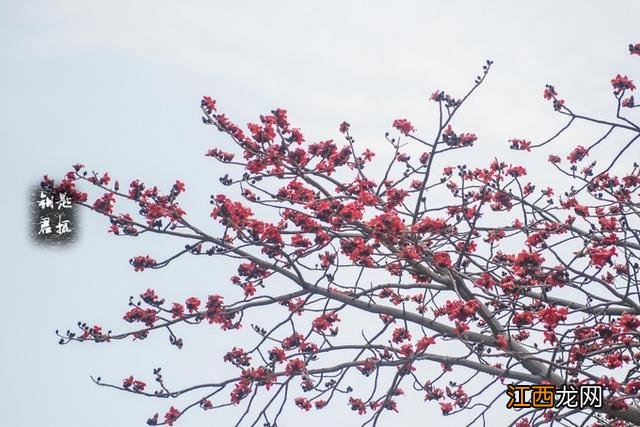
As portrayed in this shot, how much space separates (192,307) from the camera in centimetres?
589

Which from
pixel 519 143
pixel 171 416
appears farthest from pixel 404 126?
pixel 171 416

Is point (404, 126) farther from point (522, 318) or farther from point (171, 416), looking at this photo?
point (171, 416)

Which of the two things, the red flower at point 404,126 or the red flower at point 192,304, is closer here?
the red flower at point 192,304

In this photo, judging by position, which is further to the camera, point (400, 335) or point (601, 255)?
point (400, 335)

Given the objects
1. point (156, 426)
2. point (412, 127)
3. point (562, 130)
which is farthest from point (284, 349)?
point (562, 130)

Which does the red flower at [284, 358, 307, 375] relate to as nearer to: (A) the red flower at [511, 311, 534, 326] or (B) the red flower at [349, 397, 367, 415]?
(B) the red flower at [349, 397, 367, 415]

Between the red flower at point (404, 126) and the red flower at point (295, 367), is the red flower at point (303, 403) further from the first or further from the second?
the red flower at point (404, 126)

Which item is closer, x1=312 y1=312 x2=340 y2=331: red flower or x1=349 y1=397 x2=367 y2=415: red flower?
x1=312 y1=312 x2=340 y2=331: red flower

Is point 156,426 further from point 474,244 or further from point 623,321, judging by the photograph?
point 623,321

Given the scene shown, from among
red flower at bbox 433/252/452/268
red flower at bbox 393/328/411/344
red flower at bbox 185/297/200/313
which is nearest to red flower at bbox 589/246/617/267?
red flower at bbox 433/252/452/268

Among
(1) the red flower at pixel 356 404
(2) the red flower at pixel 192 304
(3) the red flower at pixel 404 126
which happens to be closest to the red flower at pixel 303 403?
(1) the red flower at pixel 356 404

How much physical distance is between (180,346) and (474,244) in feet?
8.91

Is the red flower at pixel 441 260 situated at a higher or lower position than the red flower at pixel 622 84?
lower

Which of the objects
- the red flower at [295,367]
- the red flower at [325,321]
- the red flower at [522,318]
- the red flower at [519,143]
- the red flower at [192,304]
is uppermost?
the red flower at [519,143]
